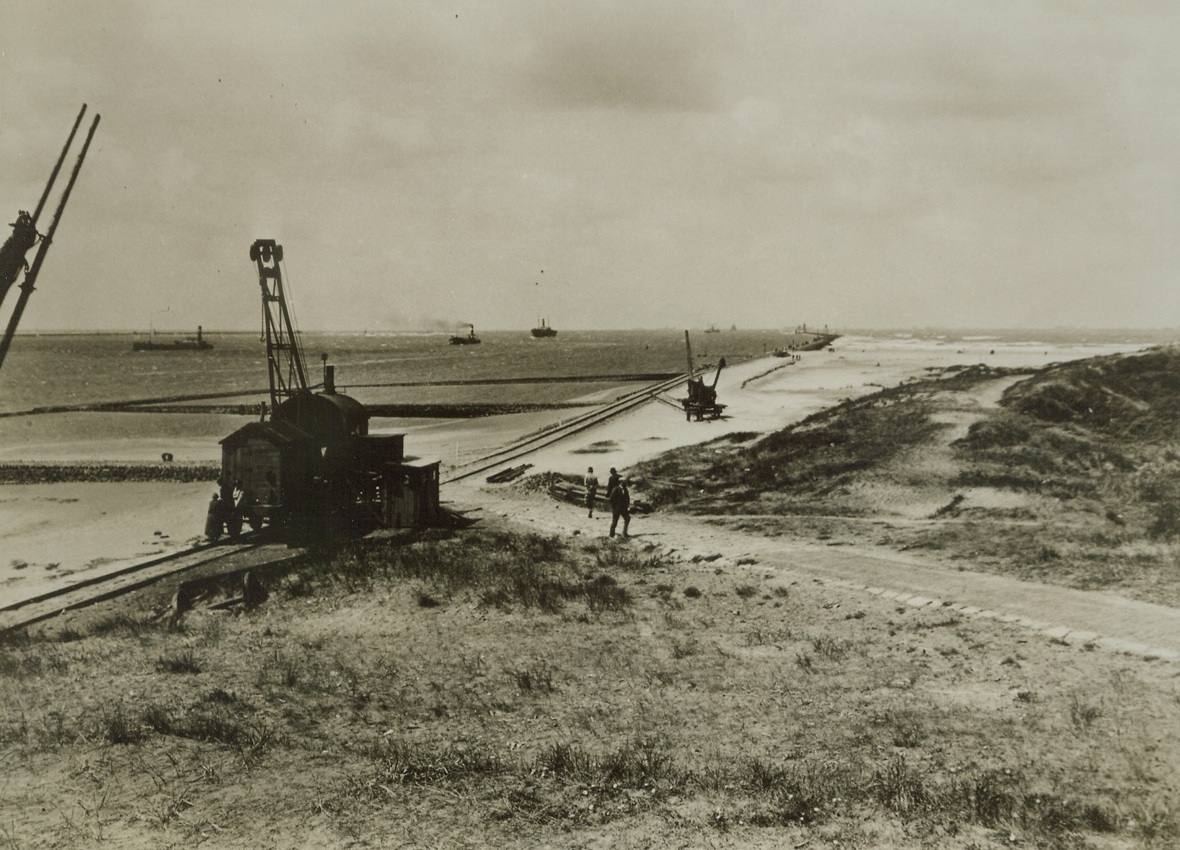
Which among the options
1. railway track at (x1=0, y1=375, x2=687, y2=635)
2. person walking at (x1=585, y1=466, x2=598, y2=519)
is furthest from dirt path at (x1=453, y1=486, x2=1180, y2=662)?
railway track at (x1=0, y1=375, x2=687, y2=635)

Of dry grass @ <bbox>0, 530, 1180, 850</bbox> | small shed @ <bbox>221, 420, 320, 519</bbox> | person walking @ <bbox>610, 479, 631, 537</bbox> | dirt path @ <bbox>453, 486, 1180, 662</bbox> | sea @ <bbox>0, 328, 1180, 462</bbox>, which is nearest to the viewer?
dry grass @ <bbox>0, 530, 1180, 850</bbox>

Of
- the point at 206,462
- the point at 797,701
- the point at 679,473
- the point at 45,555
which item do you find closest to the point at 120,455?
the point at 206,462

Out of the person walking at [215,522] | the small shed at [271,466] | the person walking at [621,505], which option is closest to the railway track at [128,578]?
the person walking at [215,522]

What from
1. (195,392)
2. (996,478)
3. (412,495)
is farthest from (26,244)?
(195,392)

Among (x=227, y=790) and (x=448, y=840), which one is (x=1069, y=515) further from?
(x=227, y=790)

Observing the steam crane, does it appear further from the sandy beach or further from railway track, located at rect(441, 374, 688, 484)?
railway track, located at rect(441, 374, 688, 484)

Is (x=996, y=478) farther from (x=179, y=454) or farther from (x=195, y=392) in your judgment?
(x=195, y=392)

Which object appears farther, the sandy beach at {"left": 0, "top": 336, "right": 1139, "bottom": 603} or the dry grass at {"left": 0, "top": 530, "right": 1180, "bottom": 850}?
the sandy beach at {"left": 0, "top": 336, "right": 1139, "bottom": 603}
